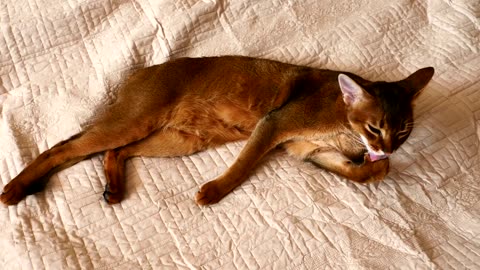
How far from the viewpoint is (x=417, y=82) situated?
144cm

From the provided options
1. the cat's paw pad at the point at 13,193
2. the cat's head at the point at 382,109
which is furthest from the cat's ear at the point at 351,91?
the cat's paw pad at the point at 13,193

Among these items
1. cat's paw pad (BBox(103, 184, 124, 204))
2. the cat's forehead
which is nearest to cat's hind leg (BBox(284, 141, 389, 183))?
the cat's forehead

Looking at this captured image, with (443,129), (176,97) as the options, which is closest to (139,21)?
(176,97)

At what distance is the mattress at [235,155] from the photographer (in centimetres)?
132

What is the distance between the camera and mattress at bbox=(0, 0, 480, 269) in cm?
132

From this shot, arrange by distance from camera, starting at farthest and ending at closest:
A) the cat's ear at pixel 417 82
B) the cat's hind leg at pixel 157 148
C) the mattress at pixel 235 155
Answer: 1. the cat's hind leg at pixel 157 148
2. the cat's ear at pixel 417 82
3. the mattress at pixel 235 155

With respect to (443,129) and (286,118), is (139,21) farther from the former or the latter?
(443,129)

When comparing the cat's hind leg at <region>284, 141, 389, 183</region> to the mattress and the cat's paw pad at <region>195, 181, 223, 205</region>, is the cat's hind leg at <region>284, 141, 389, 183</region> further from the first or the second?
the cat's paw pad at <region>195, 181, 223, 205</region>

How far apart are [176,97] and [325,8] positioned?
0.77 m

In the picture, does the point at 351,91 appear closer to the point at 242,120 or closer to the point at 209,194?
the point at 242,120

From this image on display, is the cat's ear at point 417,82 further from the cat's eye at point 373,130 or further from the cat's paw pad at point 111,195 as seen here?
the cat's paw pad at point 111,195

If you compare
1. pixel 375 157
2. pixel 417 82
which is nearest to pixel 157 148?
pixel 375 157

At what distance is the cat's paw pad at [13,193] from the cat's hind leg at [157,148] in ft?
0.86

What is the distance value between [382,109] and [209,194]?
0.59 m
